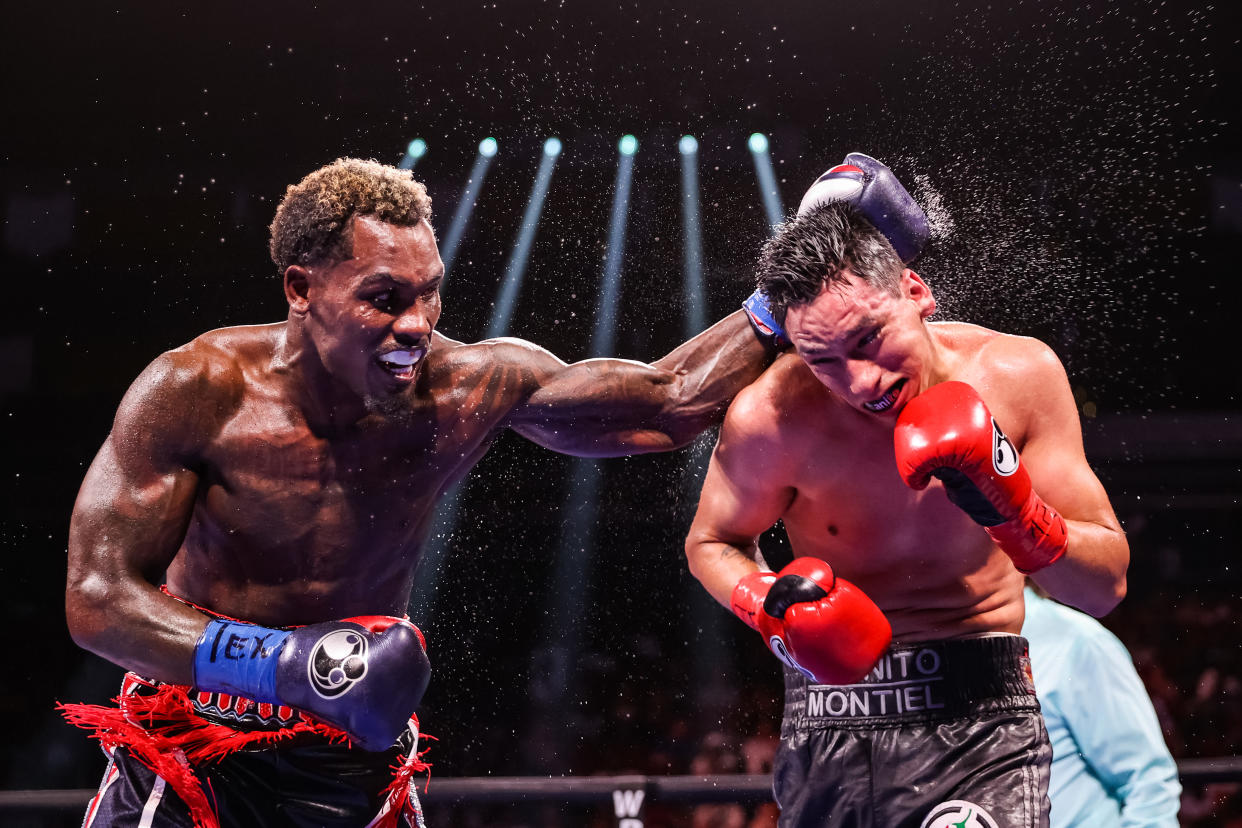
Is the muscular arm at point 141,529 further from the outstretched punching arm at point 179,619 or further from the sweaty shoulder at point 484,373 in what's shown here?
the sweaty shoulder at point 484,373

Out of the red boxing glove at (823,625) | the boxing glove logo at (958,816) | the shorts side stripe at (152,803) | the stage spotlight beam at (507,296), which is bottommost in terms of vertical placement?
the shorts side stripe at (152,803)

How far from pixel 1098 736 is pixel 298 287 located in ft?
5.98

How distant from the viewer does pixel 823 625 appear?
1.62m

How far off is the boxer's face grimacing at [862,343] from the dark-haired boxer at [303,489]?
0.39 meters

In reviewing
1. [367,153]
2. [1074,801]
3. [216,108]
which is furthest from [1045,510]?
[216,108]

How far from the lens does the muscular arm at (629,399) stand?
2092 millimetres

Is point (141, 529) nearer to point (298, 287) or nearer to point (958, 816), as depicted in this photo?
point (298, 287)

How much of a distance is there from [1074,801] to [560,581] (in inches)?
134

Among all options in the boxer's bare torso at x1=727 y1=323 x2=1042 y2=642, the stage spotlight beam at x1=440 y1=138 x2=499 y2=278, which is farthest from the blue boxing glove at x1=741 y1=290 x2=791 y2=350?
the stage spotlight beam at x1=440 y1=138 x2=499 y2=278

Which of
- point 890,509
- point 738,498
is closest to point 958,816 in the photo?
point 890,509

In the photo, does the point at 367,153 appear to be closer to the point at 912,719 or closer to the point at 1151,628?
the point at 912,719

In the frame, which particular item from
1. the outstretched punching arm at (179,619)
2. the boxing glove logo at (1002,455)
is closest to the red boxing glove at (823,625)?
the boxing glove logo at (1002,455)

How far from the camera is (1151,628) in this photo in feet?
19.7

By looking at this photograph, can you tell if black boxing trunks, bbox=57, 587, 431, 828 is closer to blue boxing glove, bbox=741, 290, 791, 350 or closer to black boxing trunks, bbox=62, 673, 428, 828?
black boxing trunks, bbox=62, 673, 428, 828
